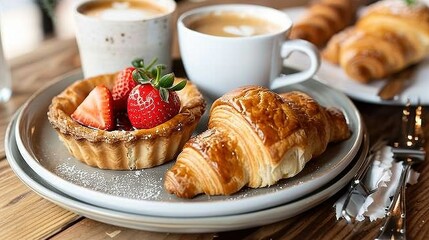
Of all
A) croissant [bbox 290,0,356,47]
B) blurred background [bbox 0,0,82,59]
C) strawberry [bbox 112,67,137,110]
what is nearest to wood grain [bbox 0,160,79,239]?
strawberry [bbox 112,67,137,110]

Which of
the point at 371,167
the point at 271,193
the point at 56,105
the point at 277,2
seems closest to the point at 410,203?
the point at 371,167

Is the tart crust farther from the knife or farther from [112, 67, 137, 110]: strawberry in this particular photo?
the knife

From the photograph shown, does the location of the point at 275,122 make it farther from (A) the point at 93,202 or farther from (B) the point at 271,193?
(A) the point at 93,202

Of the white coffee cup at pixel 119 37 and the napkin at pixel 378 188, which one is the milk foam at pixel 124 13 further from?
the napkin at pixel 378 188

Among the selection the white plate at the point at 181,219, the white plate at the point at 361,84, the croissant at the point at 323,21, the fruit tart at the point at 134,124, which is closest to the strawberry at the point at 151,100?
the fruit tart at the point at 134,124

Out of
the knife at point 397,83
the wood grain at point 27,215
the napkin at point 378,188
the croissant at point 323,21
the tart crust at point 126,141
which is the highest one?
the tart crust at point 126,141

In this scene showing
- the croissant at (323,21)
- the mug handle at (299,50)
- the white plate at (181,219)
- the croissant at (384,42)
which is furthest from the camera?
the croissant at (323,21)
